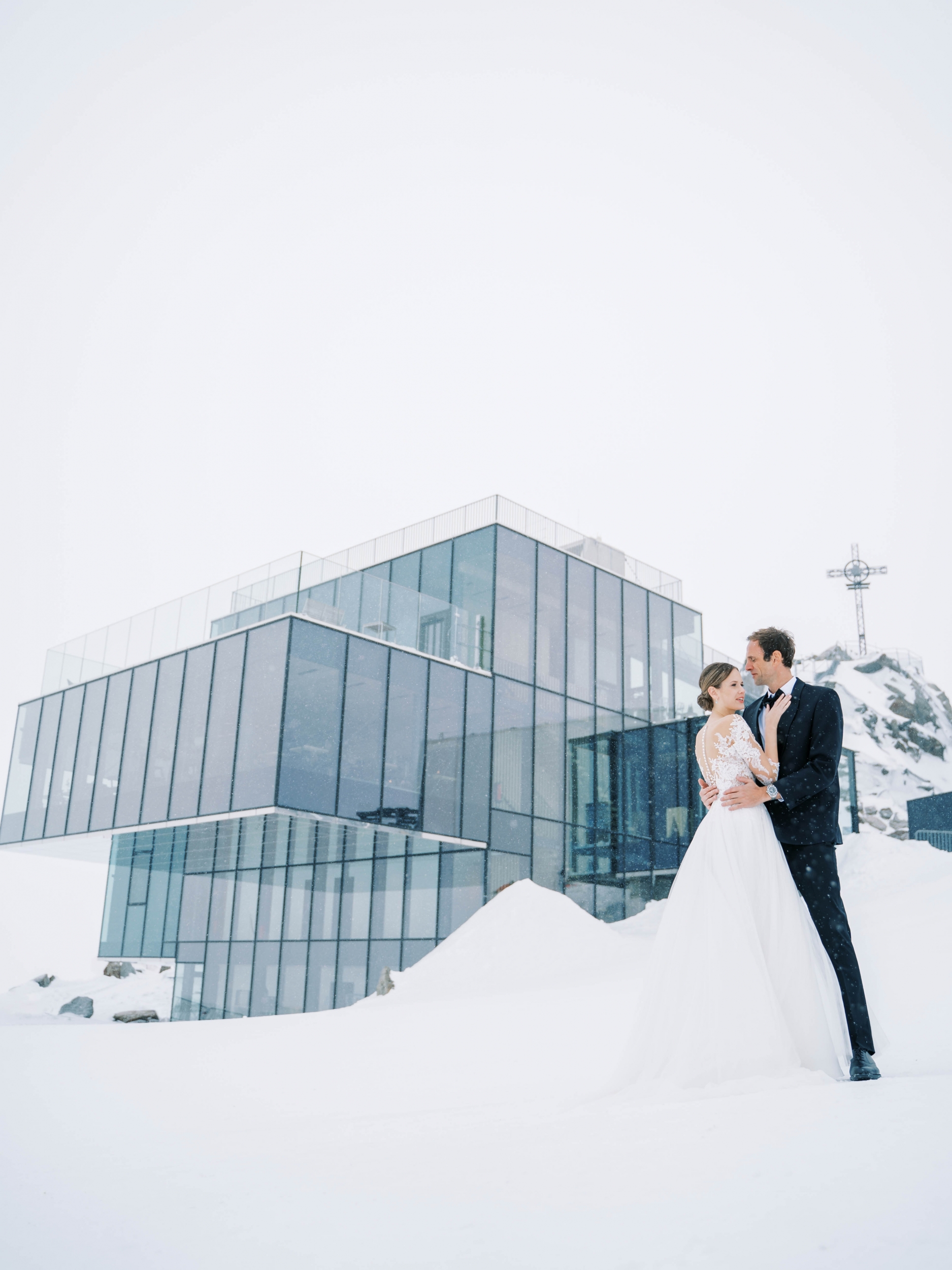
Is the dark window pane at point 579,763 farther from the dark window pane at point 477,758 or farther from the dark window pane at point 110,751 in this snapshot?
the dark window pane at point 110,751

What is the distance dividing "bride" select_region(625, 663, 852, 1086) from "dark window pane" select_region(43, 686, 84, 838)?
79.0 ft

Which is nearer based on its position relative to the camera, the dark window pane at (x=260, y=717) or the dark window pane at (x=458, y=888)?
the dark window pane at (x=260, y=717)

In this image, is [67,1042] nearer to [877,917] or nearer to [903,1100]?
[903,1100]

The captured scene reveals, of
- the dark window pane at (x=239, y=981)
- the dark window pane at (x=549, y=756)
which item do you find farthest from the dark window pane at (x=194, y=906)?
the dark window pane at (x=549, y=756)

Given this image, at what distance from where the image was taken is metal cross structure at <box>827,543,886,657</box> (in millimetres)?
80438

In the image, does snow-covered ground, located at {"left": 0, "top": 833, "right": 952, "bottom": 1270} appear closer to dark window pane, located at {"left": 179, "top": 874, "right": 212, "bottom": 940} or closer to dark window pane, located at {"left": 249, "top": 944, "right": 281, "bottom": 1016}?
dark window pane, located at {"left": 249, "top": 944, "right": 281, "bottom": 1016}

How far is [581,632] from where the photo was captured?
87.7 ft

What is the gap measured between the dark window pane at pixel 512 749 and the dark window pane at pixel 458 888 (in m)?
1.55

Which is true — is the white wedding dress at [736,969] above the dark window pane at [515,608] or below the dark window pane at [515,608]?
below

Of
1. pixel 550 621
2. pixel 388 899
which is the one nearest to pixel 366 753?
pixel 388 899

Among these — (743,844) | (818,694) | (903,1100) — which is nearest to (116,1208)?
(903,1100)

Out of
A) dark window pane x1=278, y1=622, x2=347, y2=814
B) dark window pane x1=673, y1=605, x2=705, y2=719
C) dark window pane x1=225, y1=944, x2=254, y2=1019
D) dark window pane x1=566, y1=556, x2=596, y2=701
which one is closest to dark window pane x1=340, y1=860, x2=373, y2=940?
dark window pane x1=225, y1=944, x2=254, y2=1019

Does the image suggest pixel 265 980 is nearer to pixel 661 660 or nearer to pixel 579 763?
pixel 579 763

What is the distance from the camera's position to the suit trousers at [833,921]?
438cm
